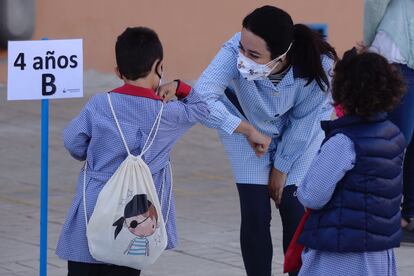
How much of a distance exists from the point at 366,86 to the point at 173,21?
9.44 m

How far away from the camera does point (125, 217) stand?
4.89 m

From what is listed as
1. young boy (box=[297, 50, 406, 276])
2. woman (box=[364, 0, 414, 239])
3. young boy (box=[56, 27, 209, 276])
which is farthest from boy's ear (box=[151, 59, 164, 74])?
woman (box=[364, 0, 414, 239])

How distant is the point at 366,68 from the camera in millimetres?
4668

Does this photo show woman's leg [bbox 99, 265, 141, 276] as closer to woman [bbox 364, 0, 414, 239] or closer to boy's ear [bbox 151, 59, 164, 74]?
boy's ear [bbox 151, 59, 164, 74]

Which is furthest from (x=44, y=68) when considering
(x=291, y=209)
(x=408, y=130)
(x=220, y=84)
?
(x=408, y=130)

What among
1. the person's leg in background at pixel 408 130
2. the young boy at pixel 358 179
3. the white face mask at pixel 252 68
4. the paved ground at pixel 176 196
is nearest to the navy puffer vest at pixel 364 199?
the young boy at pixel 358 179

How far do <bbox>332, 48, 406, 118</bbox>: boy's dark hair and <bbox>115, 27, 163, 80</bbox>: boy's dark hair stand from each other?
813 millimetres

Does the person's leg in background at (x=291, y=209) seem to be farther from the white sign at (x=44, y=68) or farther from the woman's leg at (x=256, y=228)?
the white sign at (x=44, y=68)

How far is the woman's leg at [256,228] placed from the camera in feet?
19.1

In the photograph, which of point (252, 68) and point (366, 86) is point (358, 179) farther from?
point (252, 68)

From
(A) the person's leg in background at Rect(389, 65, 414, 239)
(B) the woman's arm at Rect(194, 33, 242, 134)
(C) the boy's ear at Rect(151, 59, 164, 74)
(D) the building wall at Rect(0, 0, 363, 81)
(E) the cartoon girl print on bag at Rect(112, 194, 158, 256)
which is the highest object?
(C) the boy's ear at Rect(151, 59, 164, 74)

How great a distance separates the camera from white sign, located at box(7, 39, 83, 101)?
5.58 meters

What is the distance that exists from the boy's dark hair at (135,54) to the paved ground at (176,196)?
191cm

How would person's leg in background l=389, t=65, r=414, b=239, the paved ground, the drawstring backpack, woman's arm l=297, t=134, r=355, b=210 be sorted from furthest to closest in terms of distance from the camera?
person's leg in background l=389, t=65, r=414, b=239, the paved ground, the drawstring backpack, woman's arm l=297, t=134, r=355, b=210
